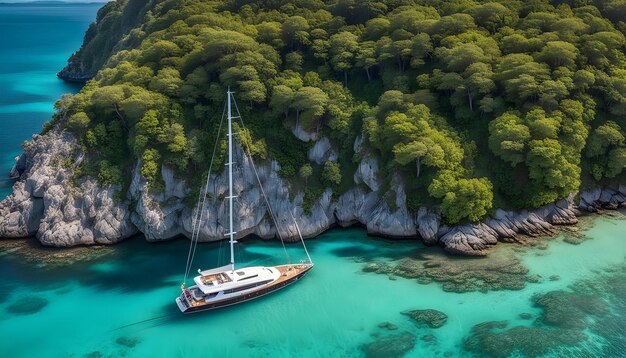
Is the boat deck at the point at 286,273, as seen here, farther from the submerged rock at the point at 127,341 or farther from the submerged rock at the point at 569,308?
the submerged rock at the point at 569,308

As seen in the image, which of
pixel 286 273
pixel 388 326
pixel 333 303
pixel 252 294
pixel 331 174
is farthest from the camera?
pixel 331 174

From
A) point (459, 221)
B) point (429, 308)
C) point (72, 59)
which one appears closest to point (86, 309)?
point (429, 308)

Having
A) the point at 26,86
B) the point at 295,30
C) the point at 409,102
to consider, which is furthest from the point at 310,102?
the point at 26,86

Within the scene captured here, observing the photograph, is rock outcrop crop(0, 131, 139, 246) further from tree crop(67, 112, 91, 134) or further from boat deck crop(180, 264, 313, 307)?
boat deck crop(180, 264, 313, 307)

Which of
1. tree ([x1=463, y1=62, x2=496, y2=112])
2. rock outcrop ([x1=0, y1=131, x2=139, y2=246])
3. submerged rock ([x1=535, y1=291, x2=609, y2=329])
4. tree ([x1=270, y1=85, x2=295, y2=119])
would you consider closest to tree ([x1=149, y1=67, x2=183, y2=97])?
rock outcrop ([x1=0, y1=131, x2=139, y2=246])

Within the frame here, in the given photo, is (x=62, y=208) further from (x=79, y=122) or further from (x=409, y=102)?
(x=409, y=102)

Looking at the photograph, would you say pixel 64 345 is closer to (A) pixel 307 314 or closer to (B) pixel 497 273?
(A) pixel 307 314

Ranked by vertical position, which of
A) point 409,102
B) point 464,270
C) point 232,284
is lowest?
point 464,270
